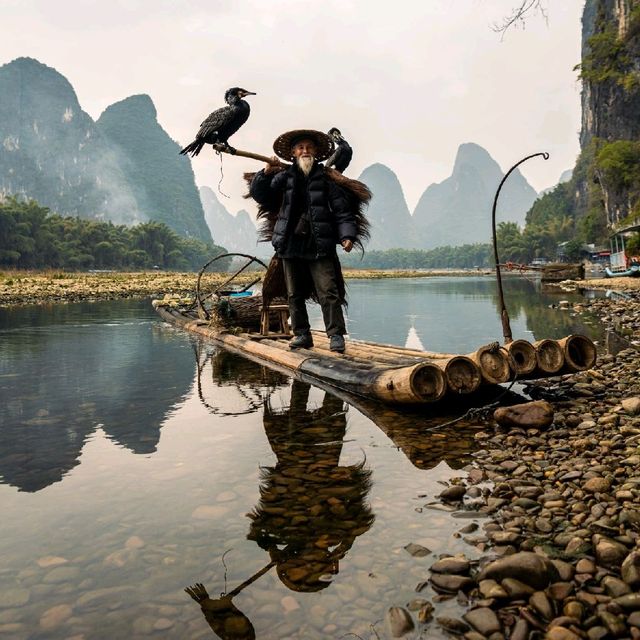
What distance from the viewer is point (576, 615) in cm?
212

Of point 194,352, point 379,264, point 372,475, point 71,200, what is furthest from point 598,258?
point 71,200

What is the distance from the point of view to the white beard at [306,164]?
688 centimetres

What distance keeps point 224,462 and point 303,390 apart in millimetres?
2730

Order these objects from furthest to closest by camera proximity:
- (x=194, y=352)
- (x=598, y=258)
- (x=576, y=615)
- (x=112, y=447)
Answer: (x=598, y=258), (x=194, y=352), (x=112, y=447), (x=576, y=615)

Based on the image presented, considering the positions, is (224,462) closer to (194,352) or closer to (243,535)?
(243,535)

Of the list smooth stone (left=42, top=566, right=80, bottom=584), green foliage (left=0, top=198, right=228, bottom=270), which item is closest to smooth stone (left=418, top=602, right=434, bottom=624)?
smooth stone (left=42, top=566, right=80, bottom=584)

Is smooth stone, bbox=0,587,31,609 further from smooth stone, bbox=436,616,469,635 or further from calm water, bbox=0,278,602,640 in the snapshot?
smooth stone, bbox=436,616,469,635

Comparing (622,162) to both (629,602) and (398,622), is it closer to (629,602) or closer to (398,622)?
(629,602)

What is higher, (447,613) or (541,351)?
(541,351)

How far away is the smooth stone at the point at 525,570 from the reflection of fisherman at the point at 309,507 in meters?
0.73

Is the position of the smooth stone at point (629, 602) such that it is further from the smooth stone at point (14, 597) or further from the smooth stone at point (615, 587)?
the smooth stone at point (14, 597)

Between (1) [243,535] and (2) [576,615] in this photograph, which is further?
(1) [243,535]

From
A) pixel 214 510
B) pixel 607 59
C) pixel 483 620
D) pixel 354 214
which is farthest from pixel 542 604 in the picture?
pixel 607 59

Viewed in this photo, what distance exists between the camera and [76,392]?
7.14 metres
